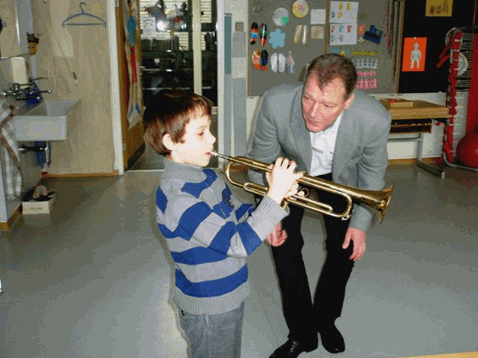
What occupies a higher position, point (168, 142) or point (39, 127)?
point (168, 142)

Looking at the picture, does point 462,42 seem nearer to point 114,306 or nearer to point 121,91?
point 121,91

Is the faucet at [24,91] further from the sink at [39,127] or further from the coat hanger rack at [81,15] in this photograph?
the coat hanger rack at [81,15]

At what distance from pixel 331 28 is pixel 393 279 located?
318cm

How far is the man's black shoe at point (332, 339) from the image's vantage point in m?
2.39

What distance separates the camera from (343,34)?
539cm

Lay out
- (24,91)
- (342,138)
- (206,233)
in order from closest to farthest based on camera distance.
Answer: (206,233) → (342,138) → (24,91)

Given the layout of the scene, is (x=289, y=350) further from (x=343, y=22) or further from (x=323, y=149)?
(x=343, y=22)

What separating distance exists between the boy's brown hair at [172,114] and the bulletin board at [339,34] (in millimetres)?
3961

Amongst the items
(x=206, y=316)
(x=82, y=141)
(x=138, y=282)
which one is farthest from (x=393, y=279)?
(x=82, y=141)

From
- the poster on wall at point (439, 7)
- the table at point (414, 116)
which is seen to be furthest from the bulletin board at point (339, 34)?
the table at point (414, 116)

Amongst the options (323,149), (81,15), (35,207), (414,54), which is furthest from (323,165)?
(414,54)

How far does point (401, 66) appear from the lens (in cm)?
560

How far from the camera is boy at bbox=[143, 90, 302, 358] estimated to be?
4.75 ft

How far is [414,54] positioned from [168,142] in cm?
476
